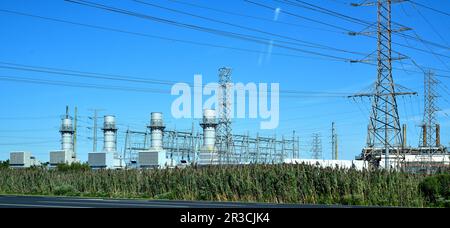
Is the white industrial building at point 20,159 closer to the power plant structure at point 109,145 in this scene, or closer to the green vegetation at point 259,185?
the power plant structure at point 109,145

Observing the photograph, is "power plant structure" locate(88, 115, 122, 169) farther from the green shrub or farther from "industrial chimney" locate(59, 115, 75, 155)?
the green shrub

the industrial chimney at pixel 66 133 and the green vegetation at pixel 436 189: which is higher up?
the industrial chimney at pixel 66 133

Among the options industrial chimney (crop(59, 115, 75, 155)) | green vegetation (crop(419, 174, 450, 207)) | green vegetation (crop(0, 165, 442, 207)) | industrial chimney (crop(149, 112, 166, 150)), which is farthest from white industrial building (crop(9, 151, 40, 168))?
green vegetation (crop(419, 174, 450, 207))

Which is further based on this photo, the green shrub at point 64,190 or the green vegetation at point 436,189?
the green shrub at point 64,190

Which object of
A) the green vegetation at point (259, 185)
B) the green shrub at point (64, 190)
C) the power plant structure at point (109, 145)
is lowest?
the green shrub at point (64, 190)

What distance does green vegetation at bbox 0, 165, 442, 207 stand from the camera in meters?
29.4

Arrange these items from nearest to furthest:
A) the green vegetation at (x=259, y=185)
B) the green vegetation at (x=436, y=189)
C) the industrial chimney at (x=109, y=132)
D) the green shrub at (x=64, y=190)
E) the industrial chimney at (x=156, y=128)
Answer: the green vegetation at (x=436, y=189) < the green vegetation at (x=259, y=185) < the green shrub at (x=64, y=190) < the industrial chimney at (x=156, y=128) < the industrial chimney at (x=109, y=132)

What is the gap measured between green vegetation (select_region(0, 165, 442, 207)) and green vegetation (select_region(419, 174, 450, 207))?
5cm

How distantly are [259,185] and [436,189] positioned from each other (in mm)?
9572

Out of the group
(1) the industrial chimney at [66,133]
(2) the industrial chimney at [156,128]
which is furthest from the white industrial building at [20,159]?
(2) the industrial chimney at [156,128]

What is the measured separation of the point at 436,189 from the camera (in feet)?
91.0

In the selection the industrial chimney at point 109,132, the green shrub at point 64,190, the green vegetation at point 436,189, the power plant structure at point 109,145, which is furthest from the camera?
the industrial chimney at point 109,132

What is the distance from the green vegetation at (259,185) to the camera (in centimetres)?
2938

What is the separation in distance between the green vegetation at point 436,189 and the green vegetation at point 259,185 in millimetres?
48
